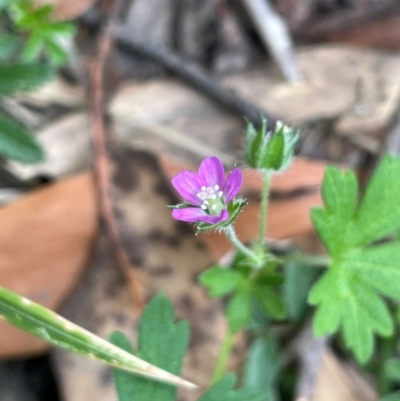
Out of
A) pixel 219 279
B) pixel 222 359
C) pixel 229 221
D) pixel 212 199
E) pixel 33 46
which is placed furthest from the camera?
pixel 33 46

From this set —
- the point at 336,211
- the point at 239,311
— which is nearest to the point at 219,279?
the point at 239,311

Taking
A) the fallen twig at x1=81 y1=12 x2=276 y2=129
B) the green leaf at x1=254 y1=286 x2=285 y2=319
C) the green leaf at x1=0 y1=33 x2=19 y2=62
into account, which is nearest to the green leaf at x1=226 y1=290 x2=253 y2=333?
the green leaf at x1=254 y1=286 x2=285 y2=319

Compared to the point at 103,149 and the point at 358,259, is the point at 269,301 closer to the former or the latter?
the point at 358,259

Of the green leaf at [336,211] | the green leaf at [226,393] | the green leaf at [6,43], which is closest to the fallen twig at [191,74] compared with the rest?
the green leaf at [6,43]

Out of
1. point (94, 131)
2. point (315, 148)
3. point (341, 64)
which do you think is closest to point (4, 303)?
point (94, 131)

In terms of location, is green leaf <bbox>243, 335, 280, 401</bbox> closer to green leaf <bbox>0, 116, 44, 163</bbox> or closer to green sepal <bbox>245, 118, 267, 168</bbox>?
green sepal <bbox>245, 118, 267, 168</bbox>

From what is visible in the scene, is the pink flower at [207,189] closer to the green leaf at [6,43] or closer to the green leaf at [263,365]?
the green leaf at [263,365]

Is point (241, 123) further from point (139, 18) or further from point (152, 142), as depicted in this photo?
point (139, 18)
